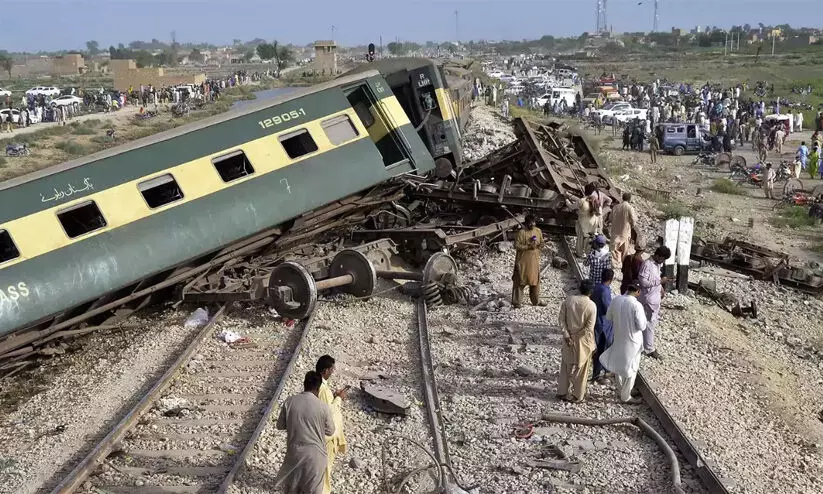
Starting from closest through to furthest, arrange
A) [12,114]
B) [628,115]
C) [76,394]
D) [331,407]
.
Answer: [331,407] → [76,394] → [628,115] → [12,114]

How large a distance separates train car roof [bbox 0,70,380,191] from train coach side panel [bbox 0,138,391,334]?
985mm

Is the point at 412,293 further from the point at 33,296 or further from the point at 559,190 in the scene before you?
the point at 33,296

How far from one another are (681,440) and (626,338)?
124 centimetres

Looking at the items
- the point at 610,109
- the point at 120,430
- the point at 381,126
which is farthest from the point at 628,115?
the point at 120,430

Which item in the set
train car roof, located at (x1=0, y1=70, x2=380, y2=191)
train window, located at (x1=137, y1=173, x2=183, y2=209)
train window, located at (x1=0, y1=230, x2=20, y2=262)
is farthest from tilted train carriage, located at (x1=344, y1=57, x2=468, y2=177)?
train window, located at (x1=0, y1=230, x2=20, y2=262)

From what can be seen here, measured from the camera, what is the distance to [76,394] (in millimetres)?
10086

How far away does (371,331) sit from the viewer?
38.8ft

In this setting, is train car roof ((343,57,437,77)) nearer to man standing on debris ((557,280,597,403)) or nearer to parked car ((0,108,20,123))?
man standing on debris ((557,280,597,403))

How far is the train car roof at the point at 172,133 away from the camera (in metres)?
10.8

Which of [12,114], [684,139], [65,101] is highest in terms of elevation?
[12,114]

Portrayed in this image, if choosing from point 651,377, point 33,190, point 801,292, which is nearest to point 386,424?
point 651,377

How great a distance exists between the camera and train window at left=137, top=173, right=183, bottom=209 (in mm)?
11672

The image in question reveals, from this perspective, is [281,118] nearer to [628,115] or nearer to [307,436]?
[307,436]

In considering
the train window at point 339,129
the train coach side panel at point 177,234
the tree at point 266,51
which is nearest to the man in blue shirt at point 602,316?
the train coach side panel at point 177,234
